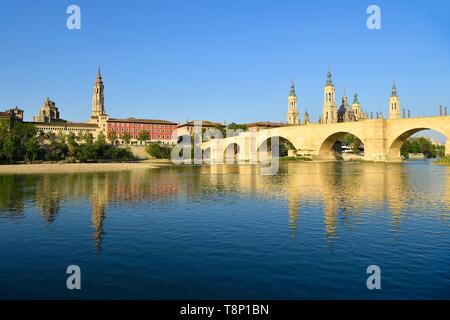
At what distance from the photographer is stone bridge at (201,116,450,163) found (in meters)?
64.1

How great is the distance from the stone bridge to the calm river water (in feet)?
152

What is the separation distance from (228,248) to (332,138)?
248 feet

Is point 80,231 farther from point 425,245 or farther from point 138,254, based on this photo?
point 425,245

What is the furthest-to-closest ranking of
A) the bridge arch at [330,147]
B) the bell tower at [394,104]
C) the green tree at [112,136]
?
the green tree at [112,136]
the bell tower at [394,104]
the bridge arch at [330,147]

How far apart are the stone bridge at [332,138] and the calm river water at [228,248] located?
46.2 metres

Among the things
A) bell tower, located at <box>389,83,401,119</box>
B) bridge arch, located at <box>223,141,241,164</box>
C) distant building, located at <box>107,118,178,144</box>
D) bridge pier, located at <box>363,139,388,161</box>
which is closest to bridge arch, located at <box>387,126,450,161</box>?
bridge pier, located at <box>363,139,388,161</box>

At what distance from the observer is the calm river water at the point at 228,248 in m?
9.34

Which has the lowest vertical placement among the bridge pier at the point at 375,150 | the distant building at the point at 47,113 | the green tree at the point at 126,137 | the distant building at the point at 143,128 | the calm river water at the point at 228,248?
the calm river water at the point at 228,248

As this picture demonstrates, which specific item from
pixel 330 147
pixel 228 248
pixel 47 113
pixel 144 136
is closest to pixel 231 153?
pixel 144 136

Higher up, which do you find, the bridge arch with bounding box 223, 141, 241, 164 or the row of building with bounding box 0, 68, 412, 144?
the row of building with bounding box 0, 68, 412, 144

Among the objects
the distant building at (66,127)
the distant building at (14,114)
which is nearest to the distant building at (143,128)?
the distant building at (66,127)

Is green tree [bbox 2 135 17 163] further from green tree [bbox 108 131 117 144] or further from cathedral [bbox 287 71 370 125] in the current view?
cathedral [bbox 287 71 370 125]

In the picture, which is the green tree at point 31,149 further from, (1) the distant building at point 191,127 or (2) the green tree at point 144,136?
(1) the distant building at point 191,127
